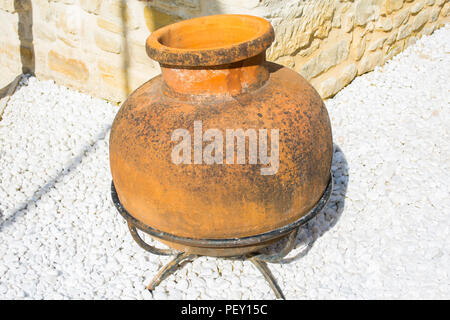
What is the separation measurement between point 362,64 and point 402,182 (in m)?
1.53

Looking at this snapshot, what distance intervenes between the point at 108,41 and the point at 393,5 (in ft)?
8.35

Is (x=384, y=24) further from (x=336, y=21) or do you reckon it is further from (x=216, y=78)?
(x=216, y=78)

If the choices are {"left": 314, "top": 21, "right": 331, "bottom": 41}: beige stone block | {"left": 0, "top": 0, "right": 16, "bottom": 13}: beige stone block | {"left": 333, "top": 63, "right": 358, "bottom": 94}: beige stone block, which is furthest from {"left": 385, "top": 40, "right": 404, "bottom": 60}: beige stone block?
{"left": 0, "top": 0, "right": 16, "bottom": 13}: beige stone block

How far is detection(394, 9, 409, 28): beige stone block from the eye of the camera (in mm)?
4207

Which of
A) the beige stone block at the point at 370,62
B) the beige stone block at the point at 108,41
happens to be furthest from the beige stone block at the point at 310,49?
the beige stone block at the point at 108,41

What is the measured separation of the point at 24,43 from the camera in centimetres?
432

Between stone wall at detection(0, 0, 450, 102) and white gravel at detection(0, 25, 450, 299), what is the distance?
255 millimetres

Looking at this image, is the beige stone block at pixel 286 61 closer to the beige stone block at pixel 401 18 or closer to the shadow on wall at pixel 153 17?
the shadow on wall at pixel 153 17

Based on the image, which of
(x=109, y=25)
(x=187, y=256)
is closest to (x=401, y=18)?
(x=109, y=25)

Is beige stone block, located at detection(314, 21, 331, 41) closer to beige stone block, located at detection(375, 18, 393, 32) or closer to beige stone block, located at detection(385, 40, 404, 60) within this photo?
beige stone block, located at detection(375, 18, 393, 32)

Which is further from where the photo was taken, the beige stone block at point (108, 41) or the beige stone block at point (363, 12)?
the beige stone block at point (363, 12)

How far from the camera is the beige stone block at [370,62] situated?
414 cm

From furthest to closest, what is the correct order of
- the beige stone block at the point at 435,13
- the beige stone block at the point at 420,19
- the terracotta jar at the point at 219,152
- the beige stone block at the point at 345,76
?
the beige stone block at the point at 435,13, the beige stone block at the point at 420,19, the beige stone block at the point at 345,76, the terracotta jar at the point at 219,152

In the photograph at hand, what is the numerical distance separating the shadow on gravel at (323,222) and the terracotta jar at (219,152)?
2.08ft
